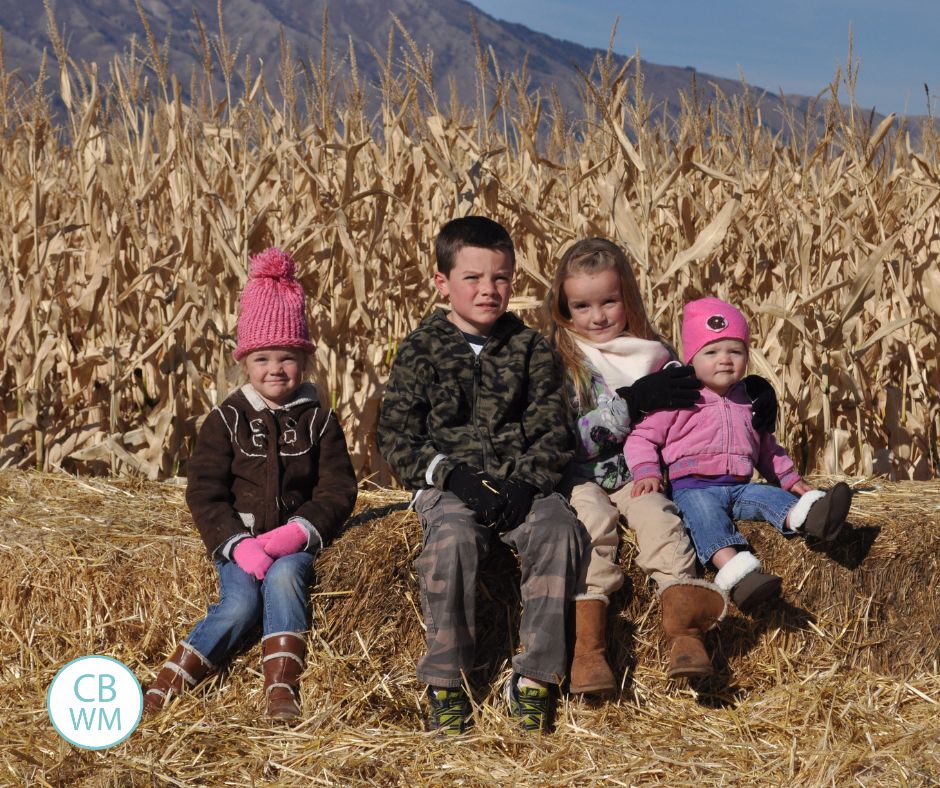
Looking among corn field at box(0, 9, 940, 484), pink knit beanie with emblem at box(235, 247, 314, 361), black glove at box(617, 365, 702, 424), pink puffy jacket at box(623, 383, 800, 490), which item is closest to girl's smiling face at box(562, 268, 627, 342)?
black glove at box(617, 365, 702, 424)

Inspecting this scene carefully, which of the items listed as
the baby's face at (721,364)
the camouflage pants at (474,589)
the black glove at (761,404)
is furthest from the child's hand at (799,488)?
the camouflage pants at (474,589)

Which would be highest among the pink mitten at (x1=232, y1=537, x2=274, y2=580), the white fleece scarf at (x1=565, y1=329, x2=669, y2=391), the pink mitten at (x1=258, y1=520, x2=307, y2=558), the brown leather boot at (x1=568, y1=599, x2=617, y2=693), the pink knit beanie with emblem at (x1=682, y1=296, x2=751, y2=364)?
the pink knit beanie with emblem at (x1=682, y1=296, x2=751, y2=364)

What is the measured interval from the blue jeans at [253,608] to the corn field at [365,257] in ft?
5.32

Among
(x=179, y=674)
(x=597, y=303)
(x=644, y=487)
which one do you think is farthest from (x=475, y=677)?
(x=597, y=303)

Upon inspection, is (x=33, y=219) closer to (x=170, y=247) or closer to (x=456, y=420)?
(x=170, y=247)

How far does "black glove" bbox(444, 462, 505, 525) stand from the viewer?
3.49 meters

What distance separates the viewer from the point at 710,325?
4.03m

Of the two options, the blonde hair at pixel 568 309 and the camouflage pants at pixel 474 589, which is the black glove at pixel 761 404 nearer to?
the blonde hair at pixel 568 309

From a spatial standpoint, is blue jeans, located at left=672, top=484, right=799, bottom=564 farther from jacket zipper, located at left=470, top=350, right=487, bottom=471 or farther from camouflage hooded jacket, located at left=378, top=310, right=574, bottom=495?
jacket zipper, located at left=470, top=350, right=487, bottom=471

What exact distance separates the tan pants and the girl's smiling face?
633mm

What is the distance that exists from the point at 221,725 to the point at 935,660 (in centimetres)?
245

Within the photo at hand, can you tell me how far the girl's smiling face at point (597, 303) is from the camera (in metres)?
4.05

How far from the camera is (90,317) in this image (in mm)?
5352

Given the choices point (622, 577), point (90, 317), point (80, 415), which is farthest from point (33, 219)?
point (622, 577)
